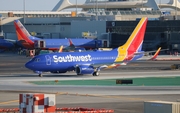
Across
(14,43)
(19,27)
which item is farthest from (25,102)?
(14,43)

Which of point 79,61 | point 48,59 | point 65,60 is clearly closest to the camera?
point 48,59

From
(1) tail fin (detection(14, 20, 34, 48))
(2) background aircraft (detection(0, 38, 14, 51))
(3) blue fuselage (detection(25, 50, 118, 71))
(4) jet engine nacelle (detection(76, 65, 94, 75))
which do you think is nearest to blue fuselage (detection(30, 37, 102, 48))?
(1) tail fin (detection(14, 20, 34, 48))

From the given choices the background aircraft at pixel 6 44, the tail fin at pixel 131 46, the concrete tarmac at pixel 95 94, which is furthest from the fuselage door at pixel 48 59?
the background aircraft at pixel 6 44

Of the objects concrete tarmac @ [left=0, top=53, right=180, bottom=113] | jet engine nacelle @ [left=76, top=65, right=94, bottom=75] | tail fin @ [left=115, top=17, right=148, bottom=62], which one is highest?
tail fin @ [left=115, top=17, right=148, bottom=62]

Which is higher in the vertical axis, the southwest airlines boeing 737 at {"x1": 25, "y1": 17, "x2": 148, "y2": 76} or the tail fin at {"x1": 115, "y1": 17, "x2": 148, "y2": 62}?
the tail fin at {"x1": 115, "y1": 17, "x2": 148, "y2": 62}

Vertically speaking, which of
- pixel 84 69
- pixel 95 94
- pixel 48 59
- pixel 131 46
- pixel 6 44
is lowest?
pixel 95 94

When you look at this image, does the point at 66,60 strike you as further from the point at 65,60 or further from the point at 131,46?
the point at 131,46

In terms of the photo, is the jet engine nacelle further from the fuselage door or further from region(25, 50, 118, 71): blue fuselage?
the fuselage door

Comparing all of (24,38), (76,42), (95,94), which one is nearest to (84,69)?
(95,94)

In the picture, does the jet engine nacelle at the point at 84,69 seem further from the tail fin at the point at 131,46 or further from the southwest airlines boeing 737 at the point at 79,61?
the tail fin at the point at 131,46

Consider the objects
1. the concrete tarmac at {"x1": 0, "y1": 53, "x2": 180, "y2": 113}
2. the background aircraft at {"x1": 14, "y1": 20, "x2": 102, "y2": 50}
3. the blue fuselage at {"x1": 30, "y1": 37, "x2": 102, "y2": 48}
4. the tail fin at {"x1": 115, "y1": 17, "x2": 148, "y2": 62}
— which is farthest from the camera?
the blue fuselage at {"x1": 30, "y1": 37, "x2": 102, "y2": 48}

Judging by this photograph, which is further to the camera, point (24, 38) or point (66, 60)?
point (24, 38)

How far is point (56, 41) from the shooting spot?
461ft

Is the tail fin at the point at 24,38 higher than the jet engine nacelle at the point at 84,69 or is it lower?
higher
